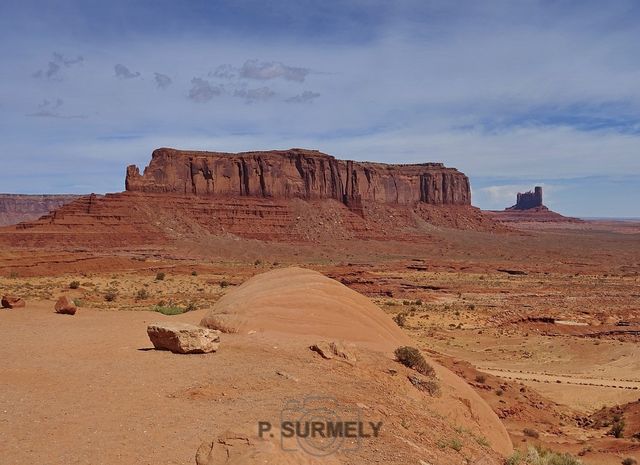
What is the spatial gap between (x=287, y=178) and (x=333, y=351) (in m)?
90.2

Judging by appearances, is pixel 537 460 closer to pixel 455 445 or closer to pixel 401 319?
pixel 455 445

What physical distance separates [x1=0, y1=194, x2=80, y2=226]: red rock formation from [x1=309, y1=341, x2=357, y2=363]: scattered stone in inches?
6272

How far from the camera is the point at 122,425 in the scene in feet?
22.9

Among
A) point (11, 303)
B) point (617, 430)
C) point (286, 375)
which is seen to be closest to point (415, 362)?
point (286, 375)

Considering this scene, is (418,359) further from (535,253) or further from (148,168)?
(535,253)

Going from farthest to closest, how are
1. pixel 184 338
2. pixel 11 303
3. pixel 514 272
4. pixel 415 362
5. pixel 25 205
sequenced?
pixel 25 205
pixel 514 272
pixel 11 303
pixel 415 362
pixel 184 338

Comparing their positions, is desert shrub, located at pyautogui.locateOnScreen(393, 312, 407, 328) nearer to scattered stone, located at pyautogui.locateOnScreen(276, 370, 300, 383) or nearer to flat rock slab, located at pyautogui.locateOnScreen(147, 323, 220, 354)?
flat rock slab, located at pyautogui.locateOnScreen(147, 323, 220, 354)

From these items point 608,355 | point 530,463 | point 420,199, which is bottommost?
point 608,355

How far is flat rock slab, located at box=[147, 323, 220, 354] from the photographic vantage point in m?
10.5

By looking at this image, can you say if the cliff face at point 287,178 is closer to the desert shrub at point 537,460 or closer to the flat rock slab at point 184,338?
the flat rock slab at point 184,338

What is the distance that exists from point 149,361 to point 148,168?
3157 inches

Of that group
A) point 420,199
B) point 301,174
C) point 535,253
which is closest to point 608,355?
point 535,253

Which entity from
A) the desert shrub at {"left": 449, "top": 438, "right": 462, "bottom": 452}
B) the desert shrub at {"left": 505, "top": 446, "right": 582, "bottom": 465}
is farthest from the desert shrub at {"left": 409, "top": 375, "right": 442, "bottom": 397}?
the desert shrub at {"left": 449, "top": 438, "right": 462, "bottom": 452}

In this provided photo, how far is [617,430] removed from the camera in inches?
582
